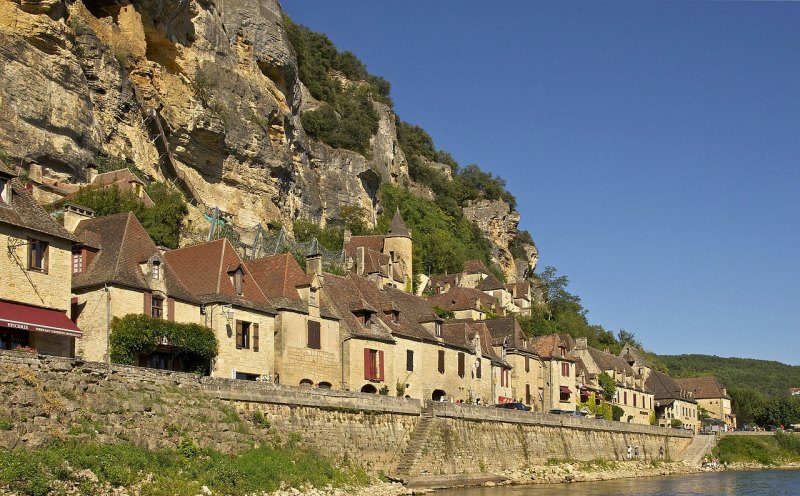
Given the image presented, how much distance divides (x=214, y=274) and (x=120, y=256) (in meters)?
5.67

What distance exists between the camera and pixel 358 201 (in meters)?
97.2

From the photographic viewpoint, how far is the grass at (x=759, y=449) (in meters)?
77.2

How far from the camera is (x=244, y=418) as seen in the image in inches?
1294

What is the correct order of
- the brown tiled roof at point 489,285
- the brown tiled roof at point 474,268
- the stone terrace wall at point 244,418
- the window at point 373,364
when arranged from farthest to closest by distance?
the brown tiled roof at point 474,268, the brown tiled roof at point 489,285, the window at point 373,364, the stone terrace wall at point 244,418

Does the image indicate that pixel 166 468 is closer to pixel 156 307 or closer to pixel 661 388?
pixel 156 307

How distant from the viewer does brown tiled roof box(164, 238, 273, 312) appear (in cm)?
4036

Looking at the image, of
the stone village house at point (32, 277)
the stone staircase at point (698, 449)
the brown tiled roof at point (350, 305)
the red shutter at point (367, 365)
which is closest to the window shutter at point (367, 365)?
the red shutter at point (367, 365)

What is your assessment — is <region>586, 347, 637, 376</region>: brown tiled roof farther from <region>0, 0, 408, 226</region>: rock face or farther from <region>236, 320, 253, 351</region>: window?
<region>236, 320, 253, 351</region>: window

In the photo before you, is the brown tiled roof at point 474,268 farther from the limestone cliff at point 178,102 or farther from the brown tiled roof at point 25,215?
the brown tiled roof at point 25,215

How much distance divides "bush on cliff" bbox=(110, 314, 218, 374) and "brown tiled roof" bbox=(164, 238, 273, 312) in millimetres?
2421

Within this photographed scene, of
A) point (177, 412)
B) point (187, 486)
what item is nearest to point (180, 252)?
point (177, 412)

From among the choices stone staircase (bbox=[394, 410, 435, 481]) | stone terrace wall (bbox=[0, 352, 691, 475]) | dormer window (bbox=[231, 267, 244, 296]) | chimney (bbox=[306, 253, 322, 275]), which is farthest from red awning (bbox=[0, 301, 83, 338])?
chimney (bbox=[306, 253, 322, 275])

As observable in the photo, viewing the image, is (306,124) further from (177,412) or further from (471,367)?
(177,412)

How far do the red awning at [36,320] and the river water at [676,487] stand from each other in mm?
16834
